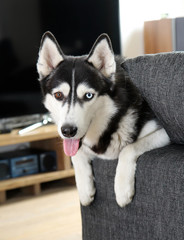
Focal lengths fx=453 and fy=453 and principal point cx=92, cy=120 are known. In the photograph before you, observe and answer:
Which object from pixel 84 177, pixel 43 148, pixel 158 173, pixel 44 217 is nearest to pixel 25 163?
pixel 43 148

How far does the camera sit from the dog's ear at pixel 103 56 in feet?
5.46

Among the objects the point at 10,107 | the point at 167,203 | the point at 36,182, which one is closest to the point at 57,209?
the point at 36,182

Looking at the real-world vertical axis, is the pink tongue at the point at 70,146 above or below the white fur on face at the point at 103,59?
below

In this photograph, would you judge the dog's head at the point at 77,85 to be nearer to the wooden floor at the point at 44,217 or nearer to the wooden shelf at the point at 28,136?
the wooden floor at the point at 44,217

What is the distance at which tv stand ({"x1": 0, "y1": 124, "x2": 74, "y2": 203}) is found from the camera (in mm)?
3297

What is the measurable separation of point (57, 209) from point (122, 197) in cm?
157

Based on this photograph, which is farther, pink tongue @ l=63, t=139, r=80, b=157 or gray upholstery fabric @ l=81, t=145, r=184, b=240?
pink tongue @ l=63, t=139, r=80, b=157

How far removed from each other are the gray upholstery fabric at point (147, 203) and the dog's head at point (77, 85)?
0.62 feet

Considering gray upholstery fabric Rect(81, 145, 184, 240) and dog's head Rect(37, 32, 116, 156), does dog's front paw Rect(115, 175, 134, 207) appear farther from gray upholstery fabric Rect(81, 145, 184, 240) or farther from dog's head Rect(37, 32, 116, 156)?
dog's head Rect(37, 32, 116, 156)

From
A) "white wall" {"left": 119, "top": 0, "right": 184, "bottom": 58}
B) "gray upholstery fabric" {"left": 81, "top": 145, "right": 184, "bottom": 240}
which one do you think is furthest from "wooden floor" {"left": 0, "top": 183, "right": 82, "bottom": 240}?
"white wall" {"left": 119, "top": 0, "right": 184, "bottom": 58}

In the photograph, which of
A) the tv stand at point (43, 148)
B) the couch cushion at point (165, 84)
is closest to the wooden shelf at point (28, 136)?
the tv stand at point (43, 148)

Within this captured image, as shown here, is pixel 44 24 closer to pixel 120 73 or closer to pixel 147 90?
pixel 120 73

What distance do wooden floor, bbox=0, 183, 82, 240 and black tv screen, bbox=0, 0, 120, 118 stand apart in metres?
0.73

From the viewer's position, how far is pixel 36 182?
341 cm
